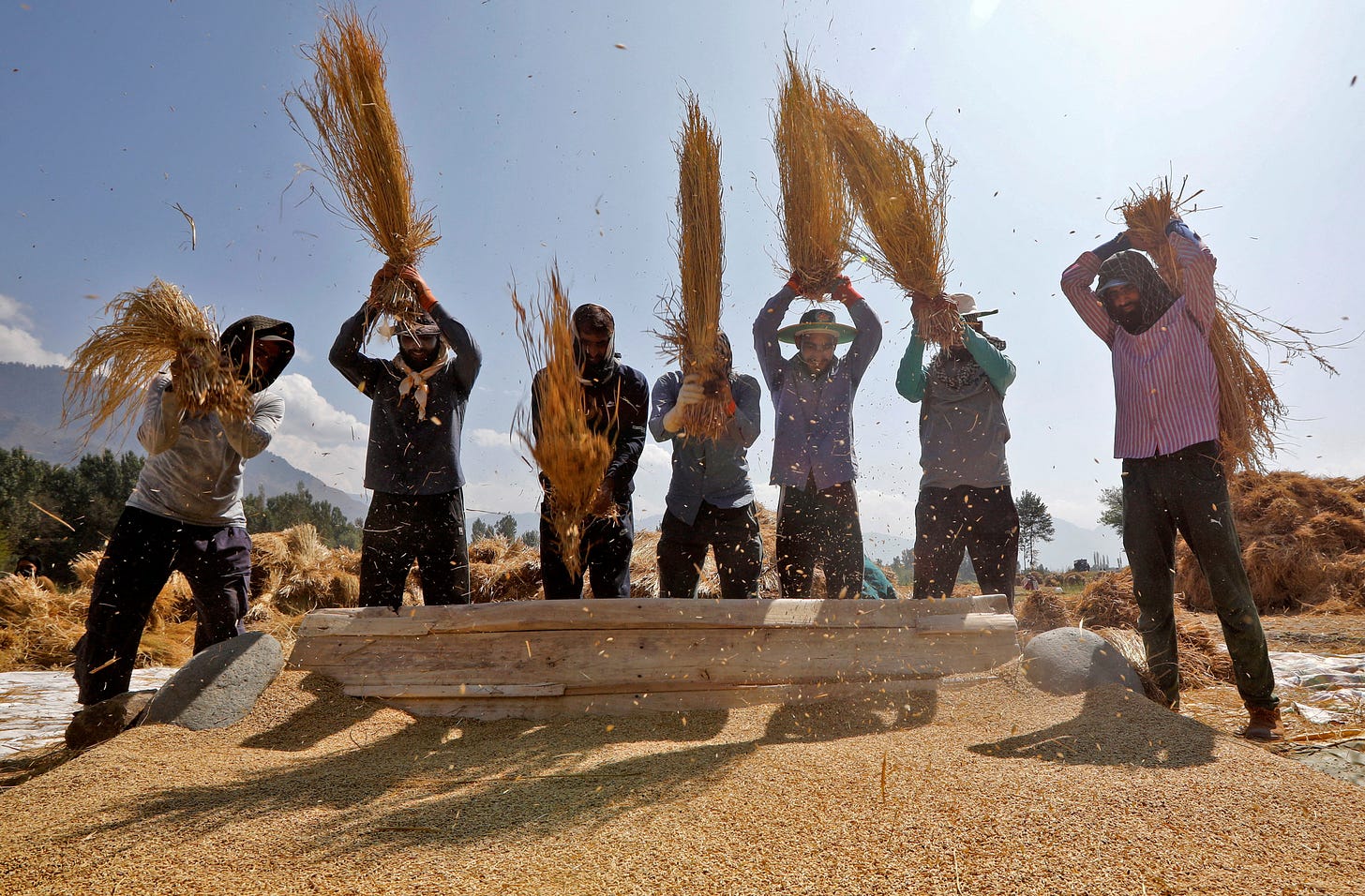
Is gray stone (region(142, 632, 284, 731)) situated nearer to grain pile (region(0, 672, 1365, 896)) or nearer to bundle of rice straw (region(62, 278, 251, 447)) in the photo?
grain pile (region(0, 672, 1365, 896))

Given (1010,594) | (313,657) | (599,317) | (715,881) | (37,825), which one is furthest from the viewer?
(1010,594)

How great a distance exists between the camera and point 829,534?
124 inches

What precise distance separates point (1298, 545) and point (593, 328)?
8.47 meters

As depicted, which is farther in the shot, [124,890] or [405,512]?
[405,512]

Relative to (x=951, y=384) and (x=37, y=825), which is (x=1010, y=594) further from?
(x=37, y=825)

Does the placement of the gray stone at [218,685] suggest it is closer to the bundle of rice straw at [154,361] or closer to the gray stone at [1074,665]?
the bundle of rice straw at [154,361]

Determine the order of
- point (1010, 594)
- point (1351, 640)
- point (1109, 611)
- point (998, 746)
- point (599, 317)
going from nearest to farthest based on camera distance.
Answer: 1. point (998, 746)
2. point (599, 317)
3. point (1010, 594)
4. point (1351, 640)
5. point (1109, 611)

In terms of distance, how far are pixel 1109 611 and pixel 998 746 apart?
4.29 meters

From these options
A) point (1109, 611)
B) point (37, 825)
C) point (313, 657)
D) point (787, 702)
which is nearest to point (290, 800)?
point (37, 825)

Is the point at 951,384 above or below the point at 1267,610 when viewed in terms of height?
above

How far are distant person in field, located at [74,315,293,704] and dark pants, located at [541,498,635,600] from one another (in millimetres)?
1279

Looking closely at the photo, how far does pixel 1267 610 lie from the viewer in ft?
24.1

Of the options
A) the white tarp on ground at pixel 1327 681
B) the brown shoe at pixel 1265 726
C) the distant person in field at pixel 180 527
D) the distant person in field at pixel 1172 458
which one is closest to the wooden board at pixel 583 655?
the distant person in field at pixel 180 527

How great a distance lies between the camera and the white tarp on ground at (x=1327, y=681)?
3.05 meters
